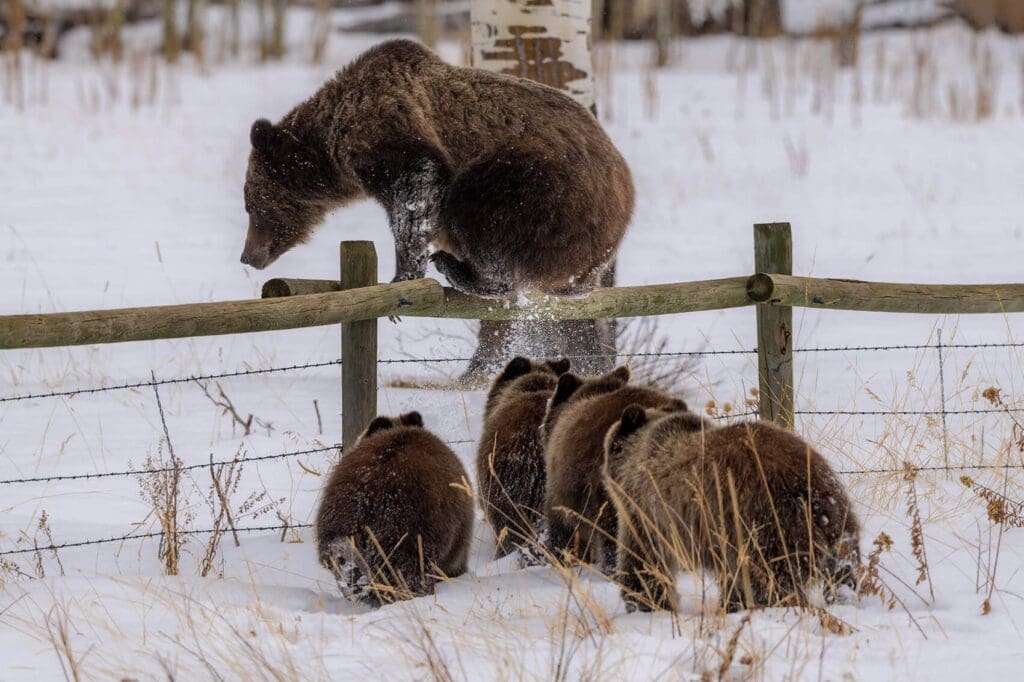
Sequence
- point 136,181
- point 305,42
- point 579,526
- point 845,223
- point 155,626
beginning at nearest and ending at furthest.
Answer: point 155,626
point 579,526
point 845,223
point 136,181
point 305,42

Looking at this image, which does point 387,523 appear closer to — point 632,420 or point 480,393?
point 632,420

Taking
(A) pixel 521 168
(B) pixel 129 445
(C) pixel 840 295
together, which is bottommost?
(B) pixel 129 445

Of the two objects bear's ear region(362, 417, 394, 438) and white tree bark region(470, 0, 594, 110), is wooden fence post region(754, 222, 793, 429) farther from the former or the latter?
white tree bark region(470, 0, 594, 110)

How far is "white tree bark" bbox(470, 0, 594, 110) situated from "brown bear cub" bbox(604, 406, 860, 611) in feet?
14.0

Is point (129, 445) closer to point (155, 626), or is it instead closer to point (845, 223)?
point (155, 626)

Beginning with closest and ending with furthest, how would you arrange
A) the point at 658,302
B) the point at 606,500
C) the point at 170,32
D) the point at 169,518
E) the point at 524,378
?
the point at 606,500, the point at 169,518, the point at 524,378, the point at 658,302, the point at 170,32

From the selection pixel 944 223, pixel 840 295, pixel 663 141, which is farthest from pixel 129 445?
pixel 663 141

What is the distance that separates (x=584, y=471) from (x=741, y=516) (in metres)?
0.82

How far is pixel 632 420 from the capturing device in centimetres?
449

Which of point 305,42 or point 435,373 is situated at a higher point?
point 305,42

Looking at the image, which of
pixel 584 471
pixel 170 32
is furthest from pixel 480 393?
pixel 170 32

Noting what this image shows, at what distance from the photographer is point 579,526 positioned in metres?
4.75

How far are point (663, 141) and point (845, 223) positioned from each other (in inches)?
143

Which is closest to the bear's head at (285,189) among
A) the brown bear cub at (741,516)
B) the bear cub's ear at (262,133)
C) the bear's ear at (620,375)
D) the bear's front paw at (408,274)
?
the bear cub's ear at (262,133)
